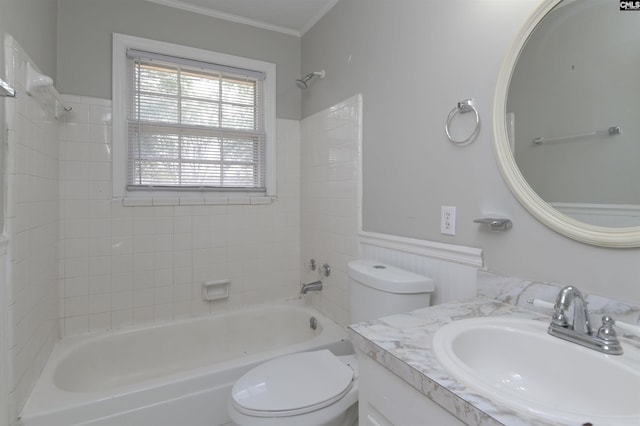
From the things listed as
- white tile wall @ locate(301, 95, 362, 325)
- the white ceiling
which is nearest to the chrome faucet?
white tile wall @ locate(301, 95, 362, 325)

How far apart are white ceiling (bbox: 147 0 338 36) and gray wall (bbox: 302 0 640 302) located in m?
0.22

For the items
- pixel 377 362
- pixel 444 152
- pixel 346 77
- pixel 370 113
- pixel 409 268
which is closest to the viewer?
pixel 377 362

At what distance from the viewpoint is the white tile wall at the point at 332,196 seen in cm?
197

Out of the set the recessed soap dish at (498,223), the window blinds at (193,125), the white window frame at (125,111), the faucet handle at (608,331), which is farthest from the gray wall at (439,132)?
the window blinds at (193,125)

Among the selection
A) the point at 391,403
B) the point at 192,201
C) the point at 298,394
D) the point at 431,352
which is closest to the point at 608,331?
the point at 431,352

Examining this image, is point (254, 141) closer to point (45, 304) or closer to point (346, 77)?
point (346, 77)

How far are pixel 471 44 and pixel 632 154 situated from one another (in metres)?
0.68

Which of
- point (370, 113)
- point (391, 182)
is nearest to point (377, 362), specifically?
point (391, 182)

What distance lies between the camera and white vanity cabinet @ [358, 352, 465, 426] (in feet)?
2.25

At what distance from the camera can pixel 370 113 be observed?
1814 millimetres

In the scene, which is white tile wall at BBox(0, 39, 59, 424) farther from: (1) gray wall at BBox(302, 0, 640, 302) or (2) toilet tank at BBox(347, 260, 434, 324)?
(1) gray wall at BBox(302, 0, 640, 302)

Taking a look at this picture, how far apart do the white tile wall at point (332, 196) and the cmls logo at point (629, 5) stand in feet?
3.78

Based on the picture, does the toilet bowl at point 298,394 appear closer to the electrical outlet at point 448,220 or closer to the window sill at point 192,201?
the electrical outlet at point 448,220

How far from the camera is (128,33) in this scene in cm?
206
